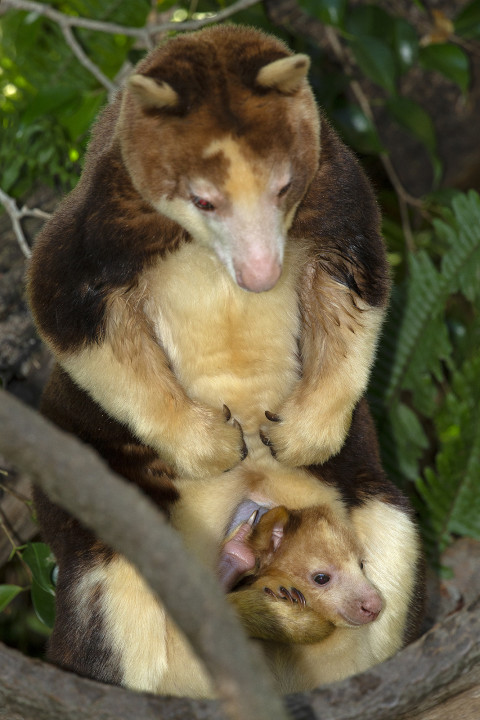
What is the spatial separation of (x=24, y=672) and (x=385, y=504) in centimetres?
168

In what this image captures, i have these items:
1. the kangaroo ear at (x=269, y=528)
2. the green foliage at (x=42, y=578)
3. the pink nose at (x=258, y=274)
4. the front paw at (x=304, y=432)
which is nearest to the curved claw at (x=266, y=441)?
the front paw at (x=304, y=432)

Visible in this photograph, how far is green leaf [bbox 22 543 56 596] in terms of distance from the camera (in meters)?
4.14

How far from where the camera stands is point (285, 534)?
348 centimetres

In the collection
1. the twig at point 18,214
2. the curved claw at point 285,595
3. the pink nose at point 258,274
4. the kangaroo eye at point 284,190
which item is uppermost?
the kangaroo eye at point 284,190

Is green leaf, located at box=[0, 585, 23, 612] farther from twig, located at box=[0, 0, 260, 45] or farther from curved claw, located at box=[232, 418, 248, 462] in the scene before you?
twig, located at box=[0, 0, 260, 45]

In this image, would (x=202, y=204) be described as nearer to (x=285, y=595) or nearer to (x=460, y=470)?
(x=285, y=595)

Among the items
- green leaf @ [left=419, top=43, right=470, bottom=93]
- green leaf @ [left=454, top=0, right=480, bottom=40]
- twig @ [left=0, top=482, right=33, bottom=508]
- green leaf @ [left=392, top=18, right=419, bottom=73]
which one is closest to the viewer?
twig @ [left=0, top=482, right=33, bottom=508]

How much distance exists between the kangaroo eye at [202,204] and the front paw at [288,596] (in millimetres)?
1599

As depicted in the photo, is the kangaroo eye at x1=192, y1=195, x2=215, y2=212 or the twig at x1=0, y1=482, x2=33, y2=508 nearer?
the kangaroo eye at x1=192, y1=195, x2=215, y2=212

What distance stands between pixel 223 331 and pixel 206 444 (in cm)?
45

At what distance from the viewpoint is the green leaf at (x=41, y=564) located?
414 cm

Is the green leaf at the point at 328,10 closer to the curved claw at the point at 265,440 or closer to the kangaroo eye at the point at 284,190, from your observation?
the kangaroo eye at the point at 284,190

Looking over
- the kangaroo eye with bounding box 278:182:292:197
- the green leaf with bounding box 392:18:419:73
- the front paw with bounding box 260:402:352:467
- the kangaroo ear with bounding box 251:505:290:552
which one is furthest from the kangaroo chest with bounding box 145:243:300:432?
the green leaf with bounding box 392:18:419:73

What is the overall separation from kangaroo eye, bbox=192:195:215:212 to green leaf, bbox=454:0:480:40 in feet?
14.0
